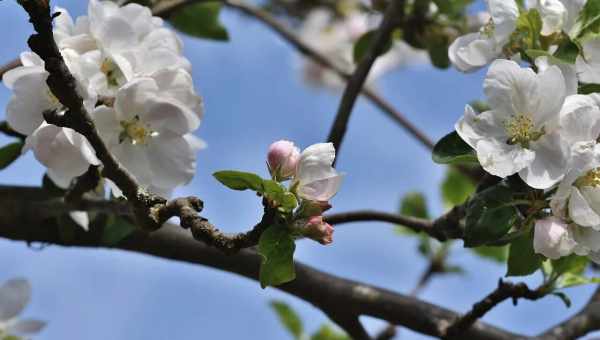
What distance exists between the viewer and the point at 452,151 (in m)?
1.21

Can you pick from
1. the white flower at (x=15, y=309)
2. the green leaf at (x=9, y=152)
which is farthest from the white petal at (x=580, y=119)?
the white flower at (x=15, y=309)

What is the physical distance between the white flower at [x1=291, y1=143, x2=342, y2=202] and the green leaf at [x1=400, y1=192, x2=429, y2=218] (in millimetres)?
1660

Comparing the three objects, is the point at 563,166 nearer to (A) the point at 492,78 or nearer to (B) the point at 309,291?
(A) the point at 492,78

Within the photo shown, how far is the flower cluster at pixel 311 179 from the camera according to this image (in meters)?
1.09

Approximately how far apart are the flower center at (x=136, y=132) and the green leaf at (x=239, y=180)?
0.23 meters

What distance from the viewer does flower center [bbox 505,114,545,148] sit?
3.86ft

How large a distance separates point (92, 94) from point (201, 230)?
26cm

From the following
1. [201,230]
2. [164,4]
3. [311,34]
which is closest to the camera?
[201,230]

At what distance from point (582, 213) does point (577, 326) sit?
2.14ft

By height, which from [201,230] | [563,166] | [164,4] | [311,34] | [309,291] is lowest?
[311,34]

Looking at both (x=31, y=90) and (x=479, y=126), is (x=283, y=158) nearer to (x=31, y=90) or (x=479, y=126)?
(x=479, y=126)

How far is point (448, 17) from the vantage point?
2012 millimetres

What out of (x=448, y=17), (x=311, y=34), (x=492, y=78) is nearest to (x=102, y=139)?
(x=492, y=78)

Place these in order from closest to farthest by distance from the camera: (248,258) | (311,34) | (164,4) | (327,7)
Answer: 1. (248,258)
2. (164,4)
3. (311,34)
4. (327,7)
